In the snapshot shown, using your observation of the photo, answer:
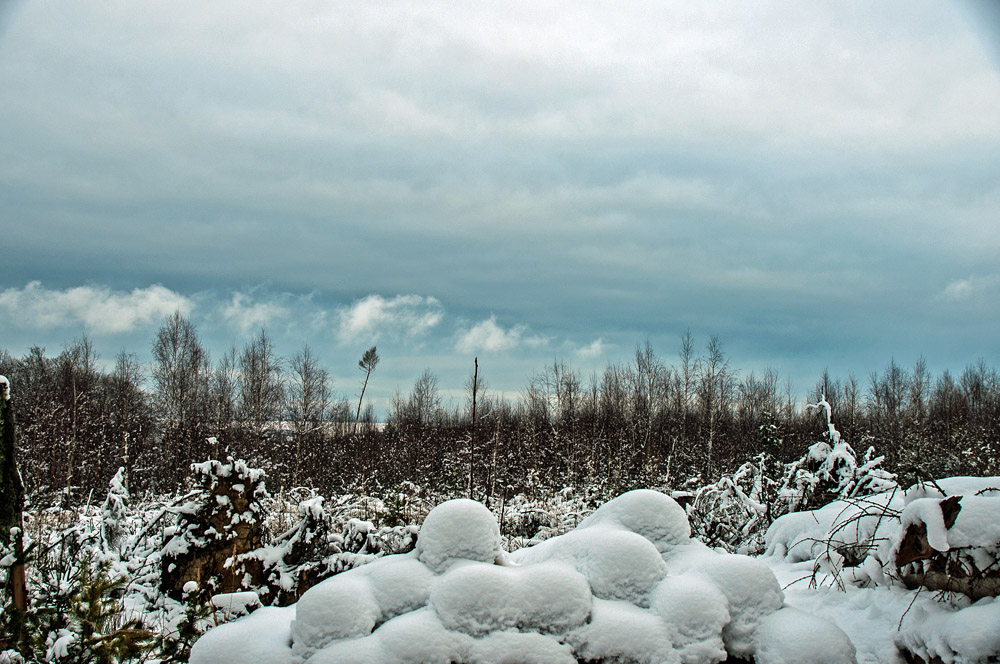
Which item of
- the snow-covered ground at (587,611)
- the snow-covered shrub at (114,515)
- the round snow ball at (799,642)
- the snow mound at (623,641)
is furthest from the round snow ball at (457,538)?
the snow-covered shrub at (114,515)

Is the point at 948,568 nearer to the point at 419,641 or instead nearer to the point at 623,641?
the point at 623,641

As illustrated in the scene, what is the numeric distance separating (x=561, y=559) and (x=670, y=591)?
502 mm

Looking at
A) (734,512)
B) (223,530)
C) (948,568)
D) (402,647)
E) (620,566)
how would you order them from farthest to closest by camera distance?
(734,512) → (223,530) → (948,568) → (620,566) → (402,647)

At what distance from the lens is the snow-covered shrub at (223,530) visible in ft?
18.3

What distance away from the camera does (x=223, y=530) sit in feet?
18.7

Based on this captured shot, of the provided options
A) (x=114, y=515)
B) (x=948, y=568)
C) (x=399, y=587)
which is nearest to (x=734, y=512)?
(x=948, y=568)

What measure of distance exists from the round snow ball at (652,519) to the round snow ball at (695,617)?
522mm

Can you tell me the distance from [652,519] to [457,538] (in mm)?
1074

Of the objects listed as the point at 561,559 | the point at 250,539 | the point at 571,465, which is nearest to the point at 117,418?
the point at 571,465

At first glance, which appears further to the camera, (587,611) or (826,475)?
(826,475)

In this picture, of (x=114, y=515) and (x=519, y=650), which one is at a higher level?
(x=519, y=650)

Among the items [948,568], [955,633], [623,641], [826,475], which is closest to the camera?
[623,641]

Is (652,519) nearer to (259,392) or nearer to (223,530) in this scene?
(223,530)

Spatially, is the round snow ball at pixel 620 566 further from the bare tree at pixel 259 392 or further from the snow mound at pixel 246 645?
the bare tree at pixel 259 392
